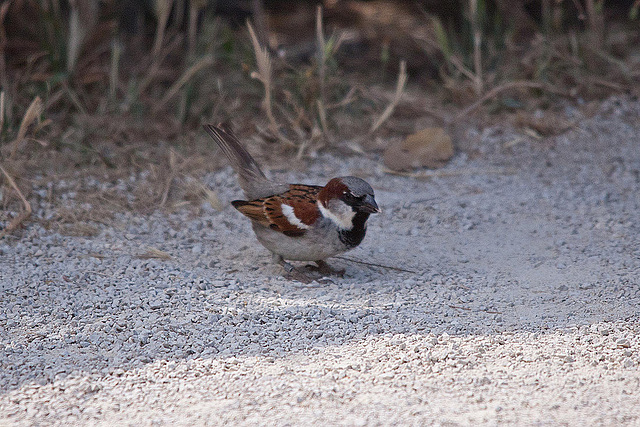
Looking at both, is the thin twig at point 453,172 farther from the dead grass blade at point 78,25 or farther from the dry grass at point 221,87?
the dead grass blade at point 78,25

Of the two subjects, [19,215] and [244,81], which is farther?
[244,81]

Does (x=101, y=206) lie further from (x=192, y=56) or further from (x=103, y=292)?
(x=192, y=56)

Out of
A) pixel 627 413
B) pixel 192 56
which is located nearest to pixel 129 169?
pixel 192 56

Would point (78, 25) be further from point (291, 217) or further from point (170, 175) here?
point (291, 217)

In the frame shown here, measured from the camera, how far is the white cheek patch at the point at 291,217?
4.08 m

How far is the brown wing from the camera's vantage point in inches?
161

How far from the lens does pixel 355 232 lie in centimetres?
405

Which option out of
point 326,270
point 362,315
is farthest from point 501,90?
point 362,315

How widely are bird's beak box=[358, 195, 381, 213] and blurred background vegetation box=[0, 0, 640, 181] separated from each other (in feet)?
5.68

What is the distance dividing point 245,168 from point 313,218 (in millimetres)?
720

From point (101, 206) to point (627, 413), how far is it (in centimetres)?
357

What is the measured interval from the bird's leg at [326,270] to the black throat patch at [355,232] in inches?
12.8

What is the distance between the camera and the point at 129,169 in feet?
18.2

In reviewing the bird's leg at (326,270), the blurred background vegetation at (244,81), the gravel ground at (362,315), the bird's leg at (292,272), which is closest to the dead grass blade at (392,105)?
the blurred background vegetation at (244,81)
